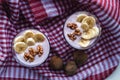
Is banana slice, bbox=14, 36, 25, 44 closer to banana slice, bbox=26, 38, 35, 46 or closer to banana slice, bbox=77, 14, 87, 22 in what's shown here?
banana slice, bbox=26, 38, 35, 46

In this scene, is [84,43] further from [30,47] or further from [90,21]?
[30,47]

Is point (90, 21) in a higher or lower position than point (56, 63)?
higher

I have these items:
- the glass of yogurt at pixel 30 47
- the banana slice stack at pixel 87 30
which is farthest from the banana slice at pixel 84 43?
the glass of yogurt at pixel 30 47

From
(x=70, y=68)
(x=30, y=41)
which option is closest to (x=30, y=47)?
(x=30, y=41)

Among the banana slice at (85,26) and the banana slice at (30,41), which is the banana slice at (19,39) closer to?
the banana slice at (30,41)

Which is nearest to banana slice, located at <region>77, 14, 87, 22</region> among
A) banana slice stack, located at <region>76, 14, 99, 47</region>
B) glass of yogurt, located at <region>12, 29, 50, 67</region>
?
banana slice stack, located at <region>76, 14, 99, 47</region>

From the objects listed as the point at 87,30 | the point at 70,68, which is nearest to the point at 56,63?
the point at 70,68
